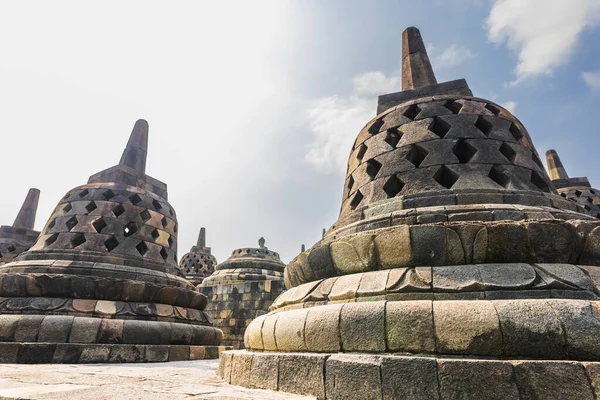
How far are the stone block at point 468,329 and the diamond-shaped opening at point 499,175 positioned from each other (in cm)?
218

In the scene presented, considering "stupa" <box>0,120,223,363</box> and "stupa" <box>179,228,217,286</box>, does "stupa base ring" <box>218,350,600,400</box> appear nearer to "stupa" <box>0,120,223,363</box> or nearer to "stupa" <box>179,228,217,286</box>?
"stupa" <box>0,120,223,363</box>

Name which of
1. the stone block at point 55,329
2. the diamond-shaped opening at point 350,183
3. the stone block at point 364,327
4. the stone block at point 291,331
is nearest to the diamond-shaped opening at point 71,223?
the stone block at point 55,329

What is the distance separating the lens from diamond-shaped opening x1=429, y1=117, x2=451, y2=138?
14.1 ft

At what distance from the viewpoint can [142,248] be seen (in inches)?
272

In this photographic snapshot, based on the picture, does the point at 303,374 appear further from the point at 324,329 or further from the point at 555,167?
the point at 555,167

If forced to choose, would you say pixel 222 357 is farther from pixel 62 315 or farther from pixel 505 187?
pixel 505 187

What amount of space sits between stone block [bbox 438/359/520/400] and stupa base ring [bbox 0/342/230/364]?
467 centimetres

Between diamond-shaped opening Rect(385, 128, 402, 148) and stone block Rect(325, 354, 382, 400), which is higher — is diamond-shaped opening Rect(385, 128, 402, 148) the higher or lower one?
the higher one

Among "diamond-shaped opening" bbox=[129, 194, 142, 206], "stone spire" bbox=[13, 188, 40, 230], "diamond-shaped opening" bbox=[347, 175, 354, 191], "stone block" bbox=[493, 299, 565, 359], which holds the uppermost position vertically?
"stone spire" bbox=[13, 188, 40, 230]

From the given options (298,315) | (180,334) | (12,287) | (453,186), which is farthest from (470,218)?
(12,287)

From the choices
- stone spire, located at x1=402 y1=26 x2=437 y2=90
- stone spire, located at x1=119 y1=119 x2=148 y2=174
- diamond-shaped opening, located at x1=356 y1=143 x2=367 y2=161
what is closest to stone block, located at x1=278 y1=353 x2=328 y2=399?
diamond-shaped opening, located at x1=356 y1=143 x2=367 y2=161

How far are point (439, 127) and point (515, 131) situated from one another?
107 centimetres

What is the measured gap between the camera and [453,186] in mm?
3742

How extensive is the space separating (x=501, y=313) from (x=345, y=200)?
2.91m
